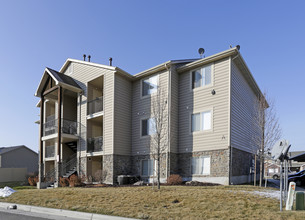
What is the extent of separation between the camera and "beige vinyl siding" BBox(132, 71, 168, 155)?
17062 mm

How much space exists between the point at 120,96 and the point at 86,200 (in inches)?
373

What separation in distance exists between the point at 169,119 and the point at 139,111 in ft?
9.60

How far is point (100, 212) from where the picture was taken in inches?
314

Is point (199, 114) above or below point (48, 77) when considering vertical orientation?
below

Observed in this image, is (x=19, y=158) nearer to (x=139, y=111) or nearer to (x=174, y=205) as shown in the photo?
(x=139, y=111)

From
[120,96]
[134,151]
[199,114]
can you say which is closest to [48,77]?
[120,96]

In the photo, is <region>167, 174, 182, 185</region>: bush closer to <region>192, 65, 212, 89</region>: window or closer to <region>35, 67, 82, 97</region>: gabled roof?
<region>192, 65, 212, 89</region>: window

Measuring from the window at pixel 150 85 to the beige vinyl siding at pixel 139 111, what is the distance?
1.09 feet

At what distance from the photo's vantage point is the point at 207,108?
15477 mm

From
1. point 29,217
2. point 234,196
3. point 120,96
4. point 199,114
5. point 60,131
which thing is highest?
point 120,96

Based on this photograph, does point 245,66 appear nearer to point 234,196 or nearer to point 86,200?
point 234,196

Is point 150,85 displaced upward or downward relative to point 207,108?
upward

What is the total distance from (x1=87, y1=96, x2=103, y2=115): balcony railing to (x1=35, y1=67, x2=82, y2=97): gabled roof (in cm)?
149

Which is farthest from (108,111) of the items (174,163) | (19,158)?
(19,158)
